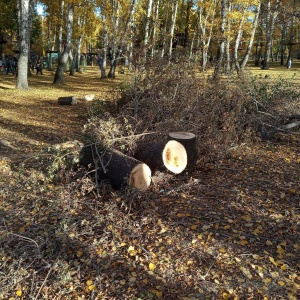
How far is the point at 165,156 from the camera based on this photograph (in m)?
5.34

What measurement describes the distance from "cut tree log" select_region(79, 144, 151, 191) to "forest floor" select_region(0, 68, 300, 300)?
195mm

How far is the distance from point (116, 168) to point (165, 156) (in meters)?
0.87

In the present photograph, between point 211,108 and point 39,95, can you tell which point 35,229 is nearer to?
point 211,108

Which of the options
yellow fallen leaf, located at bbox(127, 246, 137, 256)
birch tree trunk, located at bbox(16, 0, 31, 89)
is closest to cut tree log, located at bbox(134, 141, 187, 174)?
yellow fallen leaf, located at bbox(127, 246, 137, 256)

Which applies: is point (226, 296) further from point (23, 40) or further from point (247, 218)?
point (23, 40)

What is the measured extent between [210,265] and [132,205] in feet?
5.00

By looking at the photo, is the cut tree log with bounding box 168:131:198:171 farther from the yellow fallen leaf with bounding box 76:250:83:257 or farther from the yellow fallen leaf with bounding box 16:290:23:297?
the yellow fallen leaf with bounding box 16:290:23:297

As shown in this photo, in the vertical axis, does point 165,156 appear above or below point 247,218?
above

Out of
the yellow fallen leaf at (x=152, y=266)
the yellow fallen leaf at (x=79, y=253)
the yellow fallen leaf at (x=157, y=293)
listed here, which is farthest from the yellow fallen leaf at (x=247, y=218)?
the yellow fallen leaf at (x=79, y=253)

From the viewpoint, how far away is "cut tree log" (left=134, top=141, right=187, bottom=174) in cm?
534

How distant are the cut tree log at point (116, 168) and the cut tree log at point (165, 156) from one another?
15.4 inches

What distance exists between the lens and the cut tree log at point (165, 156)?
5339mm

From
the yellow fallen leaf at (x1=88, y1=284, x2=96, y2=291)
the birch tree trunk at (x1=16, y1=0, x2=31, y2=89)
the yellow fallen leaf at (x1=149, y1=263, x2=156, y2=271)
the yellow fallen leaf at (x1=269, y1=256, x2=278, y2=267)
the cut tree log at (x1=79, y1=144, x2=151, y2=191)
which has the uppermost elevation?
the birch tree trunk at (x1=16, y1=0, x2=31, y2=89)

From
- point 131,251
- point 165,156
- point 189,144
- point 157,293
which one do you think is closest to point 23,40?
point 189,144
